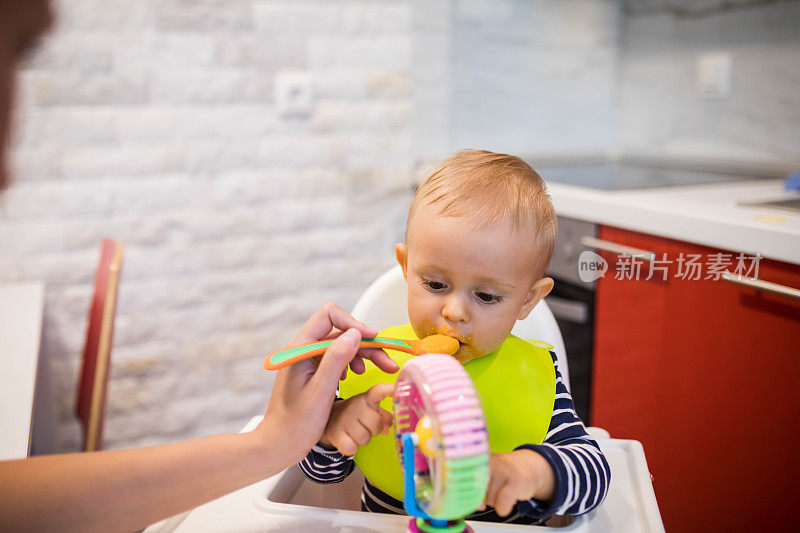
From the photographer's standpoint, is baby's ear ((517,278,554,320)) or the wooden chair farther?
the wooden chair

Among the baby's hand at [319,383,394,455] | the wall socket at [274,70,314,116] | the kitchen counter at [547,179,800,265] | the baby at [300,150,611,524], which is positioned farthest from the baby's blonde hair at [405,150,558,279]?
the wall socket at [274,70,314,116]

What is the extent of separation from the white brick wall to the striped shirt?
118 centimetres

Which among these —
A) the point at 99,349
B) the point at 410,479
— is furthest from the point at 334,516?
the point at 99,349

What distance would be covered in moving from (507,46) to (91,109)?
4.35ft

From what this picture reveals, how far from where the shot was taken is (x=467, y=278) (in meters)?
0.75

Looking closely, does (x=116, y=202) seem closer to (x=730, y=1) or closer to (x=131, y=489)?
(x=131, y=489)

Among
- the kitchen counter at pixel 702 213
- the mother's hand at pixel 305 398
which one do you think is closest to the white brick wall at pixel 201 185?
the kitchen counter at pixel 702 213

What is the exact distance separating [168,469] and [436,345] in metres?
0.29

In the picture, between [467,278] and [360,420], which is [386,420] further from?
[467,278]

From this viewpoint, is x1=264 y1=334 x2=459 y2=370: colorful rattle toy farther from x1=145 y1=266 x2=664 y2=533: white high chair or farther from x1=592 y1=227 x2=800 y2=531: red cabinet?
x1=592 y1=227 x2=800 y2=531: red cabinet

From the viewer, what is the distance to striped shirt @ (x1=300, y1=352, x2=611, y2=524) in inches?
26.1

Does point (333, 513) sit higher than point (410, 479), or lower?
lower

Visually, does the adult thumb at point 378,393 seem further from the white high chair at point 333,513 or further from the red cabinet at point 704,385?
the red cabinet at point 704,385

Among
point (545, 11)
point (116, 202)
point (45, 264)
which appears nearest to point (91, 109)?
point (116, 202)
